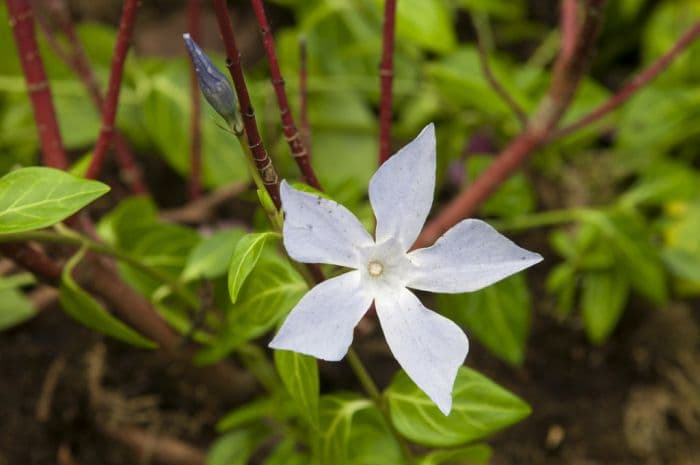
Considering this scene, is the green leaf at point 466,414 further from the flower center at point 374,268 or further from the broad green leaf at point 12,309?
the broad green leaf at point 12,309

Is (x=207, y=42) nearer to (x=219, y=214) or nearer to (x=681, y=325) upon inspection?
(x=219, y=214)

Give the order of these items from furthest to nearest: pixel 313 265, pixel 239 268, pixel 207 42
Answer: pixel 207 42, pixel 313 265, pixel 239 268

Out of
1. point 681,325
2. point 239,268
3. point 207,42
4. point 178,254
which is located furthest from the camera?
point 207,42

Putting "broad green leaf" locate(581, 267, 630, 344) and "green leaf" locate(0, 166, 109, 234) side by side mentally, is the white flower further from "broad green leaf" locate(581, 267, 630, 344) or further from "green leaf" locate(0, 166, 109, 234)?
"broad green leaf" locate(581, 267, 630, 344)

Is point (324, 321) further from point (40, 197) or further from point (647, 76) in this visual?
point (647, 76)

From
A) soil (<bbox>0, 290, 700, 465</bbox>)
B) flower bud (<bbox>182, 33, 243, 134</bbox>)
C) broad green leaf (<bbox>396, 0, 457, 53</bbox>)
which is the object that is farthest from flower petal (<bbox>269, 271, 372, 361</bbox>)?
soil (<bbox>0, 290, 700, 465</bbox>)

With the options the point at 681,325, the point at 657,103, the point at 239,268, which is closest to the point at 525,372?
the point at 681,325
